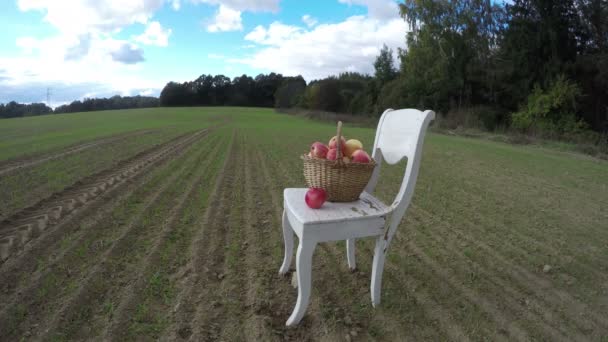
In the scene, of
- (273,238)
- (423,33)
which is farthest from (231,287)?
(423,33)

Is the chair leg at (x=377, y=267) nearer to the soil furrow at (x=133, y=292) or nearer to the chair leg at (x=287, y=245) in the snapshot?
the chair leg at (x=287, y=245)

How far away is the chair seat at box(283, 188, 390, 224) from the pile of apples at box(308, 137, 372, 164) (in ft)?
1.09

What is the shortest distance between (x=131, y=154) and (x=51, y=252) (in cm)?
743

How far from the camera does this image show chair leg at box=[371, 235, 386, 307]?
249 cm

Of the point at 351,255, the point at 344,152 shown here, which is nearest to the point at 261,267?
the point at 351,255

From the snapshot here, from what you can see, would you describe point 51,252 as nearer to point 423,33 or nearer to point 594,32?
point 594,32

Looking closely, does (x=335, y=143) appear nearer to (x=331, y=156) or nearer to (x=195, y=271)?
(x=331, y=156)

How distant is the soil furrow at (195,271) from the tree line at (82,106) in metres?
57.6

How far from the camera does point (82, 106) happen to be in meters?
64.1

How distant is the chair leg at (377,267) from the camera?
2485mm

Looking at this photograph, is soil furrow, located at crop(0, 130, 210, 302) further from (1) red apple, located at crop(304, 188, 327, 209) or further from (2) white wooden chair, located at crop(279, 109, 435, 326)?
(1) red apple, located at crop(304, 188, 327, 209)

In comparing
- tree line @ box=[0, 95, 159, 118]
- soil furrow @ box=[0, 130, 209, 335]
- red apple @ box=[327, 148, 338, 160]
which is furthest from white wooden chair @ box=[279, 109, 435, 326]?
tree line @ box=[0, 95, 159, 118]

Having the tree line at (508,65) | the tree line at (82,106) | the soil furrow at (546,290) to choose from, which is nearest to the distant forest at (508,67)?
the tree line at (508,65)

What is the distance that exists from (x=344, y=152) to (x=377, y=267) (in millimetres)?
875
